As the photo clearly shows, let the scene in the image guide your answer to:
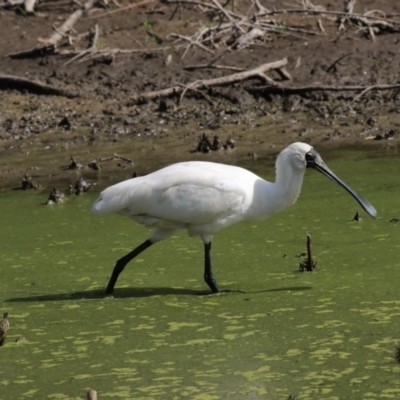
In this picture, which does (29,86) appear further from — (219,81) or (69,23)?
(219,81)

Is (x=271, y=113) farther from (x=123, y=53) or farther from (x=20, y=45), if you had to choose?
(x=20, y=45)

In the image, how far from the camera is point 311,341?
17.6ft

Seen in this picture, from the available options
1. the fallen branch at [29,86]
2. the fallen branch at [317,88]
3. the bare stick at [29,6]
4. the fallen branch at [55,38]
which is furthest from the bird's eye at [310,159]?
the bare stick at [29,6]

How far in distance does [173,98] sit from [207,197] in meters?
5.73

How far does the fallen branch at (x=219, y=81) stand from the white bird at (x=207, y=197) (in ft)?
17.7

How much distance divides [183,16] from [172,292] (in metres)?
7.38

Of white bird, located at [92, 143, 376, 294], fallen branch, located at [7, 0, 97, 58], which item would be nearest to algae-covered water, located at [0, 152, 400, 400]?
white bird, located at [92, 143, 376, 294]

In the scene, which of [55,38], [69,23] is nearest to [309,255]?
[55,38]

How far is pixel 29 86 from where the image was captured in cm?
1227

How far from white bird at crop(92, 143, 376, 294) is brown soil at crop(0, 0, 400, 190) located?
3.52 meters

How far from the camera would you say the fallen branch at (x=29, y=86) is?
39.9ft

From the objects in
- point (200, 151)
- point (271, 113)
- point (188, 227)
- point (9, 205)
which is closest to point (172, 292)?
point (188, 227)

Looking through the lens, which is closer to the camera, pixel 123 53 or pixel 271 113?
pixel 271 113

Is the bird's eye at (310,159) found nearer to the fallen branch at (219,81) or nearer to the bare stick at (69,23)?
the fallen branch at (219,81)
